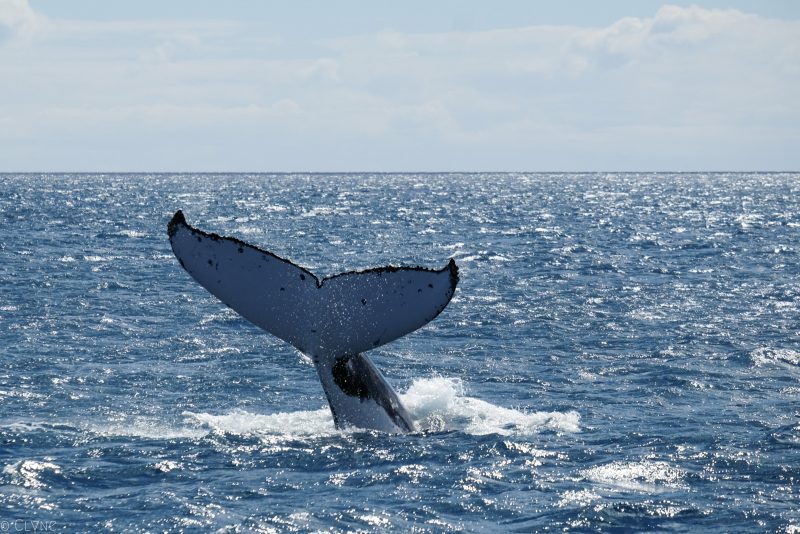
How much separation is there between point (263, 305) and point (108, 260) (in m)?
25.9

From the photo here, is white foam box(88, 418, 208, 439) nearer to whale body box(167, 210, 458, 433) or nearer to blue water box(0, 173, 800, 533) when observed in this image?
blue water box(0, 173, 800, 533)

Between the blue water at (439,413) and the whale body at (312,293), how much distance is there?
130 cm

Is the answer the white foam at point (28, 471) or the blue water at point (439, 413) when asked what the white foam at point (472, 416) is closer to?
the blue water at point (439, 413)

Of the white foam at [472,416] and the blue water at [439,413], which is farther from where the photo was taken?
the white foam at [472,416]

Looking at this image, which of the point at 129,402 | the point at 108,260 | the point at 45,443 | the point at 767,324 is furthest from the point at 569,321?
the point at 108,260

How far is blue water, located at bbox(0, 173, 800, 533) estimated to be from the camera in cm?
914

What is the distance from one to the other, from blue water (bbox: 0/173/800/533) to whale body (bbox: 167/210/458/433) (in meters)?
1.30

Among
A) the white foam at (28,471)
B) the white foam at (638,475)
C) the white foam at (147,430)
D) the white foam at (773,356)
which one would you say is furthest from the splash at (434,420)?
the white foam at (773,356)

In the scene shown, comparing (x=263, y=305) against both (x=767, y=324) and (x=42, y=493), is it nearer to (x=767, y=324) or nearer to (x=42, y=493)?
(x=42, y=493)

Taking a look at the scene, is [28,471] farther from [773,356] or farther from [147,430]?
[773,356]

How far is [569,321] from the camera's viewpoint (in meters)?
21.3

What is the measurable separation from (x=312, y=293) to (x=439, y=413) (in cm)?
407

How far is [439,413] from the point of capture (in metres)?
12.8

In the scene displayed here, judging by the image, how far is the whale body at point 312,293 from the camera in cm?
→ 859
